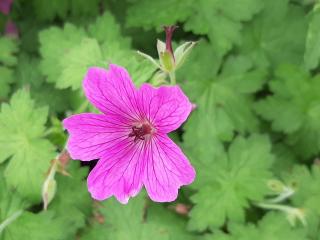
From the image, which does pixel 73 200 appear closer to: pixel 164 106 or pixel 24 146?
pixel 24 146

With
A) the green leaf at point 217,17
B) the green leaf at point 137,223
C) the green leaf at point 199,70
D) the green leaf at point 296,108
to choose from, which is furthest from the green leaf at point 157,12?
the green leaf at point 137,223

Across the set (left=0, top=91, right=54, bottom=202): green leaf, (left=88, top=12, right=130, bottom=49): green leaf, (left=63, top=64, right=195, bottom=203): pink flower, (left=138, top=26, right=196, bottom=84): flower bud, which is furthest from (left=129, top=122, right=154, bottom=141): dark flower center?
(left=88, top=12, right=130, bottom=49): green leaf

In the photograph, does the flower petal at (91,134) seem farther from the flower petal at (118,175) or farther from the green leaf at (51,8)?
the green leaf at (51,8)

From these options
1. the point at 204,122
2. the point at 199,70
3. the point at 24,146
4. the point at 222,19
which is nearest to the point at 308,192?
the point at 204,122

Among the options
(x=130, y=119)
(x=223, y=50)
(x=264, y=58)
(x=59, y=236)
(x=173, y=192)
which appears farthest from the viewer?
(x=264, y=58)

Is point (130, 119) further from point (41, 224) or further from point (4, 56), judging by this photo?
point (4, 56)

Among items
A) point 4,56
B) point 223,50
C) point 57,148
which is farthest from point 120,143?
point 4,56

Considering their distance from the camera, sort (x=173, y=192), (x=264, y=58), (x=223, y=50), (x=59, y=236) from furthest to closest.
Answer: (x=264, y=58) < (x=223, y=50) < (x=59, y=236) < (x=173, y=192)
